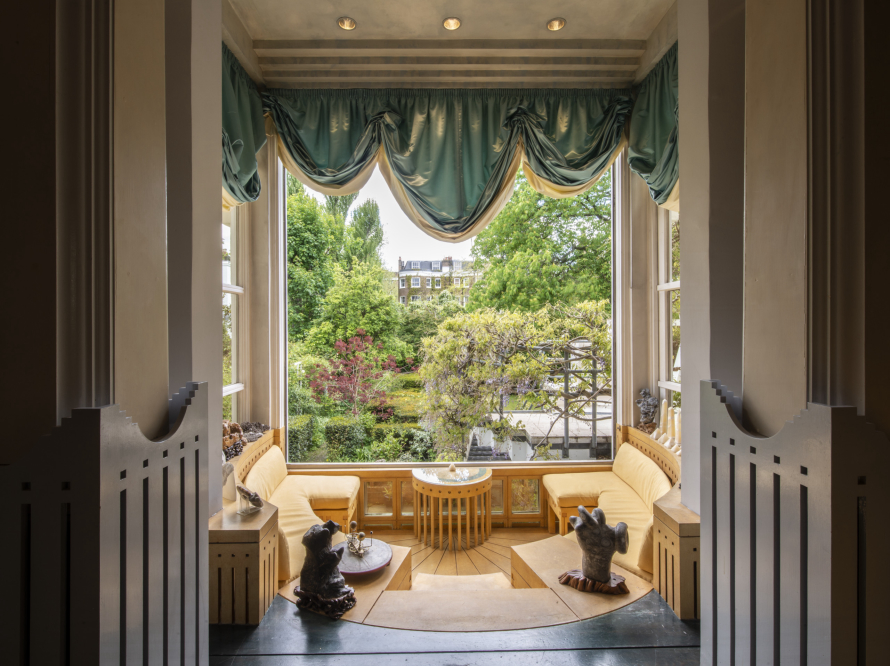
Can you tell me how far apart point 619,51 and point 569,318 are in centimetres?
173

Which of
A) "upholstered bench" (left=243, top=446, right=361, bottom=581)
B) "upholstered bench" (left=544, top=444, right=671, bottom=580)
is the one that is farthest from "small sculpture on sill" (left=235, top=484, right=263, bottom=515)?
"upholstered bench" (left=544, top=444, right=671, bottom=580)

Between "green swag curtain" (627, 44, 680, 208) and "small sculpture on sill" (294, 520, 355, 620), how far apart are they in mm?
2468

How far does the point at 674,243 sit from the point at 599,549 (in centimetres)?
197

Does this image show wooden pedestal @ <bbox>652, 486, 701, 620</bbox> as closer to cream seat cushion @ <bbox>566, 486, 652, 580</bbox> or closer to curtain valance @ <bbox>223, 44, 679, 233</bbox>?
cream seat cushion @ <bbox>566, 486, 652, 580</bbox>

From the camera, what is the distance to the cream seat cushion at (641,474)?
98.9 inches

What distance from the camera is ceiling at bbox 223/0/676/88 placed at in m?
2.50

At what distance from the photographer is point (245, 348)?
3.03 meters

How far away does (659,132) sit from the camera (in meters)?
2.66

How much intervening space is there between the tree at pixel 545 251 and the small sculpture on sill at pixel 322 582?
208 centimetres
